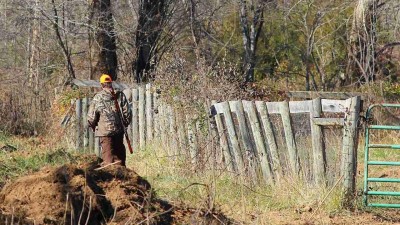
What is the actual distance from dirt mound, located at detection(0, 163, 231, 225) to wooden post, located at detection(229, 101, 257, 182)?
2.86m

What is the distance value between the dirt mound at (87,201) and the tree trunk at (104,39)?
48.3ft

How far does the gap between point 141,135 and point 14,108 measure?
747 cm

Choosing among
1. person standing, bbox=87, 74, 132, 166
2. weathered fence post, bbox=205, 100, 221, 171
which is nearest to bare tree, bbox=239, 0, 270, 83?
weathered fence post, bbox=205, 100, 221, 171

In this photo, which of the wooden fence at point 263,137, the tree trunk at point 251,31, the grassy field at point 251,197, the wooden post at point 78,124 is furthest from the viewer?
the tree trunk at point 251,31

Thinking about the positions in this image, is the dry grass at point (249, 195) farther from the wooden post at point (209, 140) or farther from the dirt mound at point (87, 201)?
the dirt mound at point (87, 201)

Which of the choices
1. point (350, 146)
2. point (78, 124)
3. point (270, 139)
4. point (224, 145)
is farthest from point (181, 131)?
point (78, 124)

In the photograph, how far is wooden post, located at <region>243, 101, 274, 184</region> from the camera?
11.3 meters

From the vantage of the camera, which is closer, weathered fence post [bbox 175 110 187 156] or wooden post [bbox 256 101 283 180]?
wooden post [bbox 256 101 283 180]

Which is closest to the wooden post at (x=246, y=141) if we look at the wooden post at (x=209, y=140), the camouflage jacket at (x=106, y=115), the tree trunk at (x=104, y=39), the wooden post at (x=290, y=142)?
the wooden post at (x=209, y=140)

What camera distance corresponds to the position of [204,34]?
30.4 metres

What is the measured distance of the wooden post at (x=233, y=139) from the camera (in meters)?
11.9

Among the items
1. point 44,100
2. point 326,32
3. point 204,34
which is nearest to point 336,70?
point 326,32

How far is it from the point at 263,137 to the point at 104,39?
41.5 ft

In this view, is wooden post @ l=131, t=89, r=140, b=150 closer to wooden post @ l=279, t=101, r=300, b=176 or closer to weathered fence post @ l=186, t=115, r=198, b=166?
weathered fence post @ l=186, t=115, r=198, b=166
